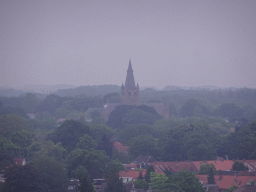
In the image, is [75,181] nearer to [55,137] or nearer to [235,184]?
[235,184]

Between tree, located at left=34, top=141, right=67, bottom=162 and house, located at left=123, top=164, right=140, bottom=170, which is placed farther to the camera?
house, located at left=123, top=164, right=140, bottom=170

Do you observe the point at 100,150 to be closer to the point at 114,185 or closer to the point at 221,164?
the point at 221,164

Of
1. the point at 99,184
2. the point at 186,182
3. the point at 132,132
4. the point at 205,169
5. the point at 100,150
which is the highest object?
the point at 100,150

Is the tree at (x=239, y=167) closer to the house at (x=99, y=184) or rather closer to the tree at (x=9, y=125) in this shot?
the house at (x=99, y=184)

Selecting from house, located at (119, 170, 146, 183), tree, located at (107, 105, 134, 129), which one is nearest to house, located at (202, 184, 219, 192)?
house, located at (119, 170, 146, 183)

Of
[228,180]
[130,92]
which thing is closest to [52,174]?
[228,180]

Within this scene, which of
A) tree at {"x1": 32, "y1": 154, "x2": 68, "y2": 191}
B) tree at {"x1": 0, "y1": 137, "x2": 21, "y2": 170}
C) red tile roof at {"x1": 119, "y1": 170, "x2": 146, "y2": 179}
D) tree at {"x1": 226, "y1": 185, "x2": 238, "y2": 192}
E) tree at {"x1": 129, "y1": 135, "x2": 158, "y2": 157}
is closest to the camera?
tree at {"x1": 32, "y1": 154, "x2": 68, "y2": 191}

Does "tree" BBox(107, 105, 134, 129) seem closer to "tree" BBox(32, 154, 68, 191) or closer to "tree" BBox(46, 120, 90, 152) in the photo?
"tree" BBox(46, 120, 90, 152)

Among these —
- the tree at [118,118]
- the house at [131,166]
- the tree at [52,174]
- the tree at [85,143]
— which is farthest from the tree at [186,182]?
the tree at [118,118]
